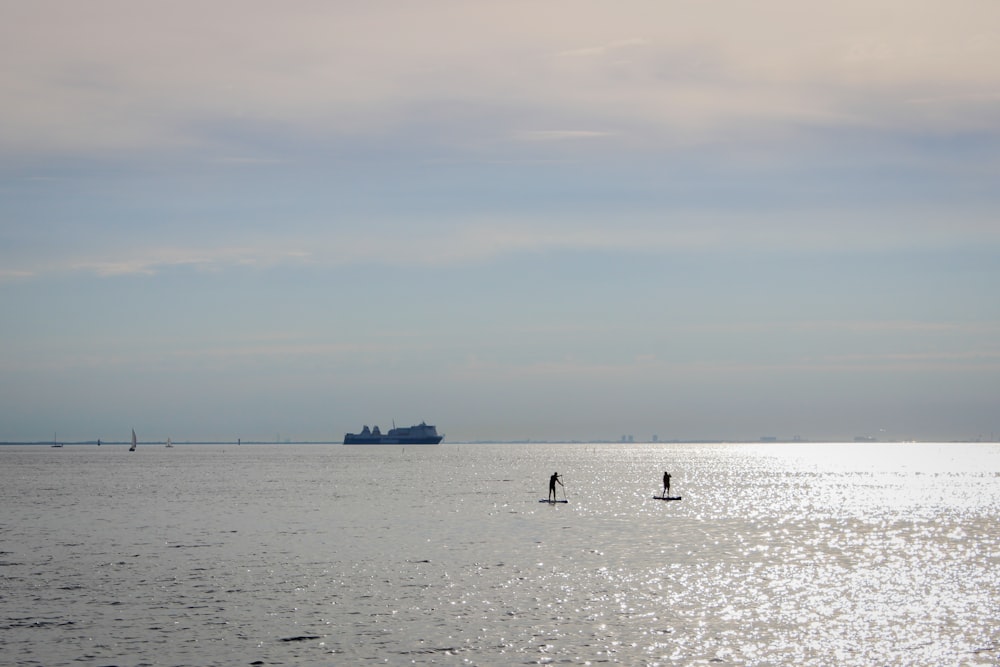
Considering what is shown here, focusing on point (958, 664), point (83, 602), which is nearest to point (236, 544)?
point (83, 602)

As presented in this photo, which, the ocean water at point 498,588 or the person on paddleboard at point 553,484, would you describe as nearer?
the ocean water at point 498,588

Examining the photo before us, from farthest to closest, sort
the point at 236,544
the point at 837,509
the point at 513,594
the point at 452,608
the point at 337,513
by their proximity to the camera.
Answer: the point at 837,509, the point at 337,513, the point at 236,544, the point at 513,594, the point at 452,608

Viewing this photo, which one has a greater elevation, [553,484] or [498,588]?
[553,484]

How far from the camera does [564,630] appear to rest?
34688 millimetres

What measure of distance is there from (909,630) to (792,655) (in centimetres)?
594

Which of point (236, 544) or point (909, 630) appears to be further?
point (236, 544)

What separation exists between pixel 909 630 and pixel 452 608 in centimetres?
1594

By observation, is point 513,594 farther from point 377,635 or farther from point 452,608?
point 377,635

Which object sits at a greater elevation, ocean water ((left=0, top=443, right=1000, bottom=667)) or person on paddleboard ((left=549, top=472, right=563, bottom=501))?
person on paddleboard ((left=549, top=472, right=563, bottom=501))

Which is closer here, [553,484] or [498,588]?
[498,588]

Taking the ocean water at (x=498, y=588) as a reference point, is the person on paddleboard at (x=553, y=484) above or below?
above

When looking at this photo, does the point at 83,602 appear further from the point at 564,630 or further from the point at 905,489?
the point at 905,489

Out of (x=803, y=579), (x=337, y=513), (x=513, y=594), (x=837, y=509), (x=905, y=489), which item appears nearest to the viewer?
(x=513, y=594)

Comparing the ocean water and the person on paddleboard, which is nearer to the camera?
the ocean water
